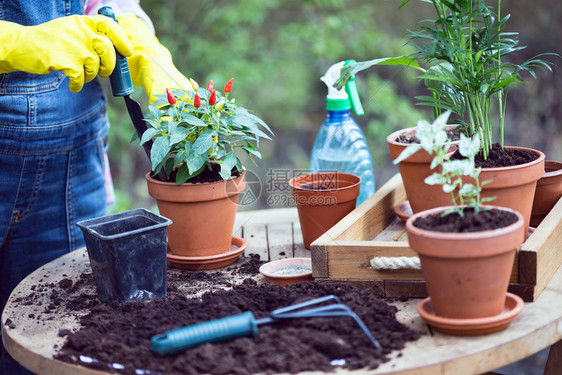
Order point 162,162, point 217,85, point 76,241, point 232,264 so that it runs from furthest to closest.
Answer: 1. point 217,85
2. point 76,241
3. point 232,264
4. point 162,162

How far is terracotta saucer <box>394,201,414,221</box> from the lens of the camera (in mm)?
1422

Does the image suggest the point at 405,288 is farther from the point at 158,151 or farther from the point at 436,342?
the point at 158,151

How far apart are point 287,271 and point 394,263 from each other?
0.26 metres

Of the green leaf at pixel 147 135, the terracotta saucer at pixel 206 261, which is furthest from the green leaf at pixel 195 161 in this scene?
the terracotta saucer at pixel 206 261

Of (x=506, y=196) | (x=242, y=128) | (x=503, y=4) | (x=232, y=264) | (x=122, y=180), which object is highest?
(x=503, y=4)

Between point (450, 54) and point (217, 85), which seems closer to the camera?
point (450, 54)

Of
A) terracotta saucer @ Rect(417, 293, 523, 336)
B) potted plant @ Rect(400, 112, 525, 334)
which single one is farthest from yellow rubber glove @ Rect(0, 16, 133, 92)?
terracotta saucer @ Rect(417, 293, 523, 336)

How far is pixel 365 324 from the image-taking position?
3.13 feet

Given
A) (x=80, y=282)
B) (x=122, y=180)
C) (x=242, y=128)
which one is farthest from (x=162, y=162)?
(x=122, y=180)

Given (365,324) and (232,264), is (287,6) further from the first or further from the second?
(365,324)

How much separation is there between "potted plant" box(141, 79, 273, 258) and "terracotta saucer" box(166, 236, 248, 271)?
1cm

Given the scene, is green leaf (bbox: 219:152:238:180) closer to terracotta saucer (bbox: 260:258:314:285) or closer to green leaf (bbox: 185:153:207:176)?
green leaf (bbox: 185:153:207:176)

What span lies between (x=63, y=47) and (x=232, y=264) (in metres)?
0.63

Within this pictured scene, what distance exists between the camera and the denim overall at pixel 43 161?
1.47 metres
